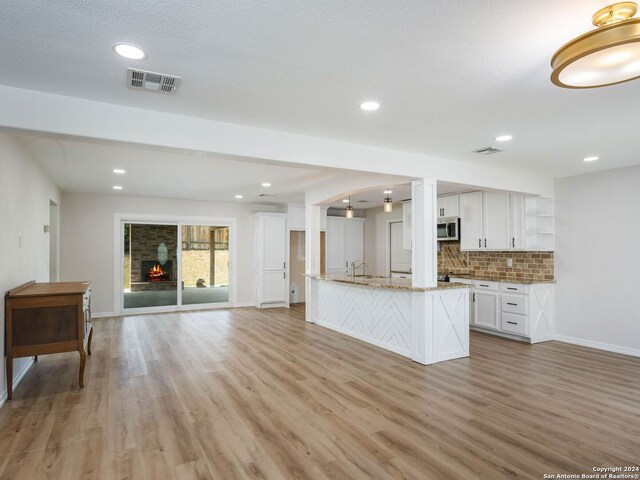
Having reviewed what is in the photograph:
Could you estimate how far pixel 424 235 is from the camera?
14.9 feet

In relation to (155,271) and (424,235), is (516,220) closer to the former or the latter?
(424,235)

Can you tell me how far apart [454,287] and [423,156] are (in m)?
1.71

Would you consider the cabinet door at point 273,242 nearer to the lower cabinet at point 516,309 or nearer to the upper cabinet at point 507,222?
the upper cabinet at point 507,222

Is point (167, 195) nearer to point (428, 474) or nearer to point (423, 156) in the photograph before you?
point (423, 156)

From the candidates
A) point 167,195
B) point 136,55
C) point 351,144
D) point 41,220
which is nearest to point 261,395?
point 351,144

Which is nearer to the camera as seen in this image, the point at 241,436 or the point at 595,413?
the point at 241,436

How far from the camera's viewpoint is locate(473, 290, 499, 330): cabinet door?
5.93m

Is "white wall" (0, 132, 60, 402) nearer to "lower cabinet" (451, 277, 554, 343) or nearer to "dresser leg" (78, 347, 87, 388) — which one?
"dresser leg" (78, 347, 87, 388)

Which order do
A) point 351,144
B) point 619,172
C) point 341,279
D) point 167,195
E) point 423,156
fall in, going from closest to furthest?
point 351,144 < point 423,156 < point 619,172 < point 341,279 < point 167,195

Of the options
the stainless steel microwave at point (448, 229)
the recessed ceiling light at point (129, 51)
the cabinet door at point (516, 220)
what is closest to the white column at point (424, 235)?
the cabinet door at point (516, 220)

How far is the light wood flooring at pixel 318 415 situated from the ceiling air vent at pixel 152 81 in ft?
8.29

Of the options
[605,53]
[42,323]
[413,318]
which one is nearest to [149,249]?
[42,323]

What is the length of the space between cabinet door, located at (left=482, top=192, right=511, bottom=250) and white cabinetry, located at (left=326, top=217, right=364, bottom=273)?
12.6ft

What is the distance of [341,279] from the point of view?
6.02 meters
